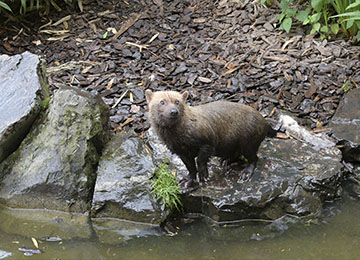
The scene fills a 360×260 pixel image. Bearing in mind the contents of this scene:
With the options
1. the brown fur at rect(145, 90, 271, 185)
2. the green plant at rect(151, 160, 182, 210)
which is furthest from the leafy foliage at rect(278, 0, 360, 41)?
the green plant at rect(151, 160, 182, 210)

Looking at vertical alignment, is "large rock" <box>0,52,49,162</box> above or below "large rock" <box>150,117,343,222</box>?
above

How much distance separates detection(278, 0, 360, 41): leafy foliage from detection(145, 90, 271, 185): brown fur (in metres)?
3.30

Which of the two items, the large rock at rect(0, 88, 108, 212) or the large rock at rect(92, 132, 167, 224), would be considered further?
the large rock at rect(0, 88, 108, 212)

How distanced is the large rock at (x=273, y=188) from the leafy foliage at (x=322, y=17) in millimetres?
3070

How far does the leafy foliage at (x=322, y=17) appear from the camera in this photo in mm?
8664

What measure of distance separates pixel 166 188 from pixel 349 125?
3.06 metres

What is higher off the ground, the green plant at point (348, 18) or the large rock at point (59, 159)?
the green plant at point (348, 18)

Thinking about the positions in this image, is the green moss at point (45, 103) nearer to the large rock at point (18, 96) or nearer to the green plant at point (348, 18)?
the large rock at point (18, 96)

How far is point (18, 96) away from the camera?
6871mm

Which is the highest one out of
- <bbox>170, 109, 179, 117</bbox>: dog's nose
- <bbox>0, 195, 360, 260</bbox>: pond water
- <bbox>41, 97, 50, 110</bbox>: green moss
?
<bbox>170, 109, 179, 117</bbox>: dog's nose

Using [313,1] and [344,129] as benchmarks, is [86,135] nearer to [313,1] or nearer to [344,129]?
[344,129]

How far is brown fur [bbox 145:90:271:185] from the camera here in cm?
588

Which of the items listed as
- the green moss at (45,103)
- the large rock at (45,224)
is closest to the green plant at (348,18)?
the green moss at (45,103)

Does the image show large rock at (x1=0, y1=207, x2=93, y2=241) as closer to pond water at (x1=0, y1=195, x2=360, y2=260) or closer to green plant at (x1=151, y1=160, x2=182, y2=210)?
pond water at (x1=0, y1=195, x2=360, y2=260)
